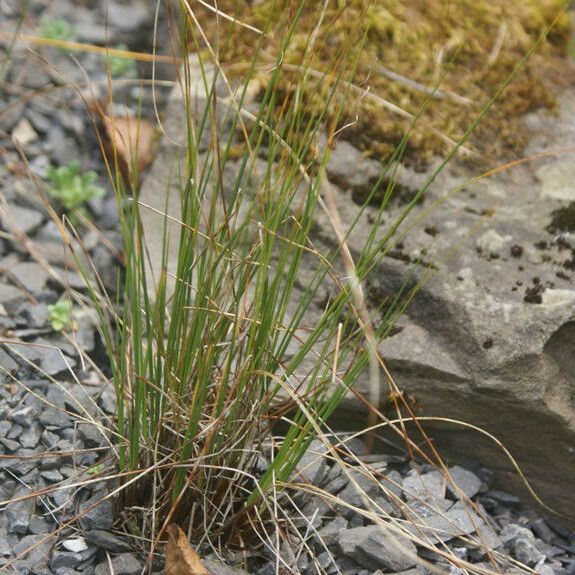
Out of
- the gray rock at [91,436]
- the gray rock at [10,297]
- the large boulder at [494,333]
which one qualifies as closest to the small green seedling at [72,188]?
the gray rock at [10,297]

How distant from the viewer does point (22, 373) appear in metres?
2.17

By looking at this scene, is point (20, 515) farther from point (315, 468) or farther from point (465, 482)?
point (465, 482)

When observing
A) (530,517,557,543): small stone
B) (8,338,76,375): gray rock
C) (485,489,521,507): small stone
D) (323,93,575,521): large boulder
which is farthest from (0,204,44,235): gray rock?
(530,517,557,543): small stone

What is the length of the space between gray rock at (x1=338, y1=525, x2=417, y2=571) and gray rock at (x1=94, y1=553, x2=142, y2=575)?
1.41 ft

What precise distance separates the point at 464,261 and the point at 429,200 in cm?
25

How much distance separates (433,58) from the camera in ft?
8.87

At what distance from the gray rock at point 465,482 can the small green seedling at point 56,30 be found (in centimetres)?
216

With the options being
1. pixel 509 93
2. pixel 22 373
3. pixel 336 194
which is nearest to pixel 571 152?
pixel 509 93

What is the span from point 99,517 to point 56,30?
6.84 feet

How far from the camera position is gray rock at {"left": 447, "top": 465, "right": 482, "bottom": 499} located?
212 centimetres

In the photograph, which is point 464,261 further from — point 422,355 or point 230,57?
point 230,57

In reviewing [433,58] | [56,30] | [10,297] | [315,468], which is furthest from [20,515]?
[56,30]

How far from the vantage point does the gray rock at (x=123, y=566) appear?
1.70 metres

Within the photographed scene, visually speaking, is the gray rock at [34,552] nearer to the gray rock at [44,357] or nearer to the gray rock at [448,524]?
the gray rock at [44,357]
